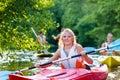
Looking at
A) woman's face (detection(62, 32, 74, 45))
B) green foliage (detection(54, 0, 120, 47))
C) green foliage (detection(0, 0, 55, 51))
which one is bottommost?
woman's face (detection(62, 32, 74, 45))

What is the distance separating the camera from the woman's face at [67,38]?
7.95 meters

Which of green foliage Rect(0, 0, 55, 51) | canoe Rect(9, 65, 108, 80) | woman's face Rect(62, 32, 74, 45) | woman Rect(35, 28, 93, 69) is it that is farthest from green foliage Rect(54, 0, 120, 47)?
canoe Rect(9, 65, 108, 80)

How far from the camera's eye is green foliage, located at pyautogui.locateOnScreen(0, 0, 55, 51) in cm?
1095

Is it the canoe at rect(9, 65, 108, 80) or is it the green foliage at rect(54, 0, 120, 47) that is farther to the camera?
the green foliage at rect(54, 0, 120, 47)

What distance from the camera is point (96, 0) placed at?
4028 cm

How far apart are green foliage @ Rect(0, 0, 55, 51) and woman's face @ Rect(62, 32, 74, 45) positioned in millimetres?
3055

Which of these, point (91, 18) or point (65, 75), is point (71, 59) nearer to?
point (65, 75)

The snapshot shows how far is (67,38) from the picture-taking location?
26.2 feet

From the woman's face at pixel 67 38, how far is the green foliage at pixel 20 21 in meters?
3.05

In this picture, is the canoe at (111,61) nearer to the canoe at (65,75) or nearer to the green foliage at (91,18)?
the canoe at (65,75)

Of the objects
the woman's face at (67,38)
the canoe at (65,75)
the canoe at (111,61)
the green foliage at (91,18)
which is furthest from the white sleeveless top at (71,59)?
the green foliage at (91,18)

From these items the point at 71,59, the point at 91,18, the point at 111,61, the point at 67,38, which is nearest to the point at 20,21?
the point at 71,59

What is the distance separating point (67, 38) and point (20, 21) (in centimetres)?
327

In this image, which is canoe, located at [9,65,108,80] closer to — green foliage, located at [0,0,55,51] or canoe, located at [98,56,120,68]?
green foliage, located at [0,0,55,51]
